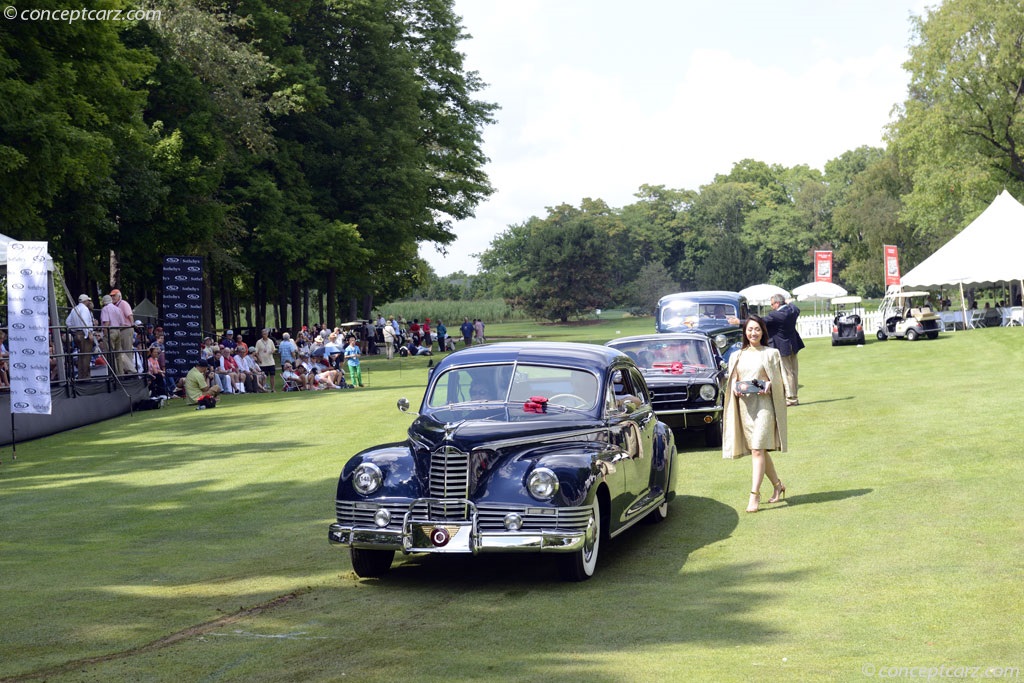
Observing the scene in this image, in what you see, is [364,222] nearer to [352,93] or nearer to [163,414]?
[352,93]

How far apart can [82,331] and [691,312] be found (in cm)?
1436

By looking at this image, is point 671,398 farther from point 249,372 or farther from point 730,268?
point 730,268

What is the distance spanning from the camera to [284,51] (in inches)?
1896

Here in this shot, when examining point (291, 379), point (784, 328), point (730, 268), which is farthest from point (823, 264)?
point (730, 268)

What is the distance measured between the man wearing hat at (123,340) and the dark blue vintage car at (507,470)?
1864 centimetres

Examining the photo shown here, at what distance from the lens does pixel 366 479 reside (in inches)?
370

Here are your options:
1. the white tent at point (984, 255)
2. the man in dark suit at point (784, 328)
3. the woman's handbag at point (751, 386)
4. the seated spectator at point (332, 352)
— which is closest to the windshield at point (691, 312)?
the man in dark suit at point (784, 328)

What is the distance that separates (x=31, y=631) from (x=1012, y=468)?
10.5m

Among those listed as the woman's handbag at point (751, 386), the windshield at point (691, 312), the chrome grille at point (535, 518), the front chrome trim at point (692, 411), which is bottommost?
the chrome grille at point (535, 518)

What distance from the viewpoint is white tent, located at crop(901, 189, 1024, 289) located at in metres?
47.6

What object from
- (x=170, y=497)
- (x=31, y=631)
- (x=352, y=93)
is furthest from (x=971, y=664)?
(x=352, y=93)

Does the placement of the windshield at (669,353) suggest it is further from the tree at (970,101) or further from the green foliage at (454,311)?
the green foliage at (454,311)

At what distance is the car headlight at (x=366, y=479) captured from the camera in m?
9.35

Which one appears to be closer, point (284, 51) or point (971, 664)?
point (971, 664)
